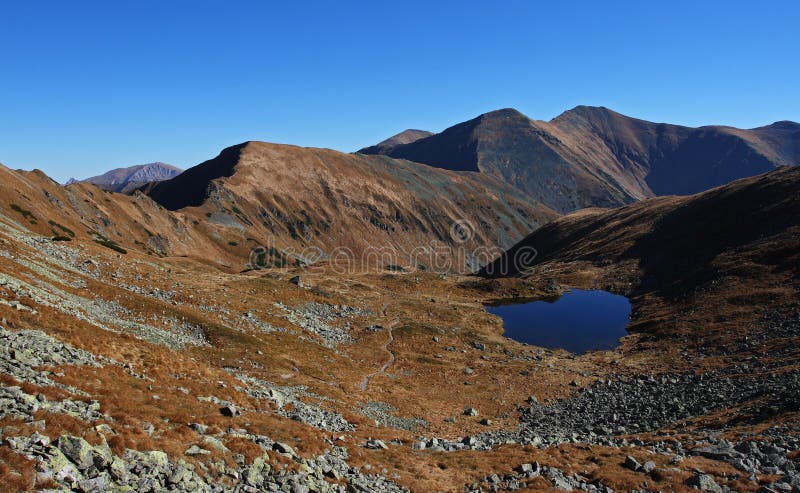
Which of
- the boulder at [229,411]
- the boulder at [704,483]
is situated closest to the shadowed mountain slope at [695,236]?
the boulder at [704,483]

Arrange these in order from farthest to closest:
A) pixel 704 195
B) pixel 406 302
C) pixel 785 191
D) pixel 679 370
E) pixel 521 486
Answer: pixel 704 195
pixel 785 191
pixel 406 302
pixel 679 370
pixel 521 486

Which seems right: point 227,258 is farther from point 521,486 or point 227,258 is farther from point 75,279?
A: point 521,486

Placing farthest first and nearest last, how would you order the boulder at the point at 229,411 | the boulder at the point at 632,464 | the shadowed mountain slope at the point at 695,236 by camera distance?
the shadowed mountain slope at the point at 695,236 → the boulder at the point at 632,464 → the boulder at the point at 229,411

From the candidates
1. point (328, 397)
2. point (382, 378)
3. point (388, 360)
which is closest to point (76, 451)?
point (328, 397)

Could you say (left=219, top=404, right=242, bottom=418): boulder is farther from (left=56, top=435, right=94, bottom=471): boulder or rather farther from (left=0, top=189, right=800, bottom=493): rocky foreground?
(left=56, top=435, right=94, bottom=471): boulder

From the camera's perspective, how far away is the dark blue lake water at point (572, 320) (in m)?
→ 82.4

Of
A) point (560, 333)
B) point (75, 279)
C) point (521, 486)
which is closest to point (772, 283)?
point (560, 333)

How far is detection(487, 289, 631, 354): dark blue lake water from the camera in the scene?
82375 millimetres

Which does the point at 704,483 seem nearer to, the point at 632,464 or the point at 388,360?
the point at 632,464

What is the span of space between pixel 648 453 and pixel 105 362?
105 feet

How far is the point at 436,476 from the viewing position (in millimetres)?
24078

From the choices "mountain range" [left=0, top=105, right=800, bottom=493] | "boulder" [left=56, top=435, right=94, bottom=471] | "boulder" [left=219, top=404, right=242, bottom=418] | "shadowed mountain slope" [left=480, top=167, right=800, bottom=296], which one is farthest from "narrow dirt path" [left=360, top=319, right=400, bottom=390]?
"shadowed mountain slope" [left=480, top=167, right=800, bottom=296]

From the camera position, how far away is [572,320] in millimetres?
95688

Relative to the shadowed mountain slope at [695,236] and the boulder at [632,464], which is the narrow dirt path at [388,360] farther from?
the shadowed mountain slope at [695,236]
